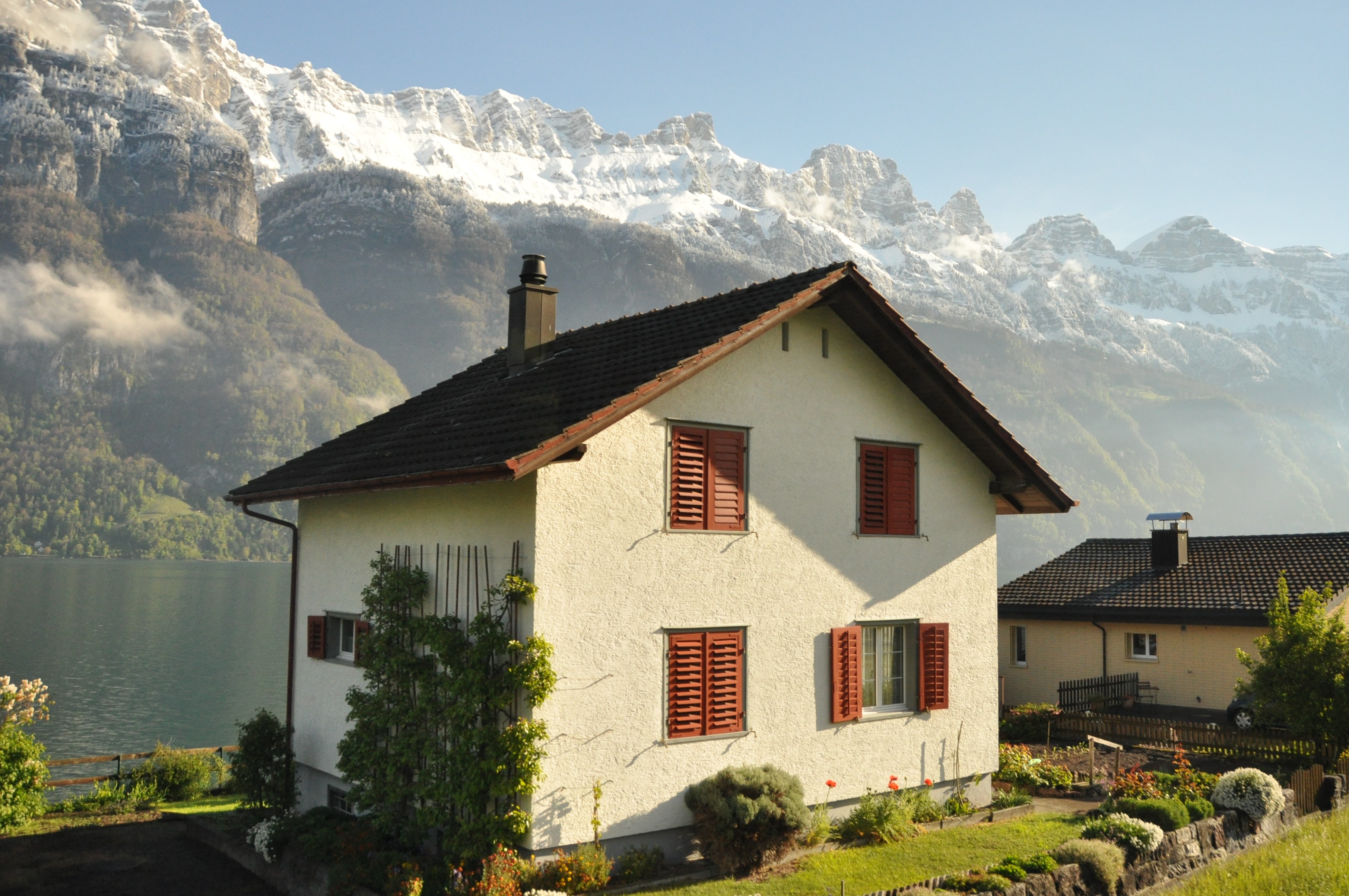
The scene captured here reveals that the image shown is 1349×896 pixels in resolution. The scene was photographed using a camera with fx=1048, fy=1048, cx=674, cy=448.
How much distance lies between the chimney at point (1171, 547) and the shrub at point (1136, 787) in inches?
594

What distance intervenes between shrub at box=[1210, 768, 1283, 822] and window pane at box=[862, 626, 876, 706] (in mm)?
5267

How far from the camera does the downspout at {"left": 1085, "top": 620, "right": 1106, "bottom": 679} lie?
29.6 metres

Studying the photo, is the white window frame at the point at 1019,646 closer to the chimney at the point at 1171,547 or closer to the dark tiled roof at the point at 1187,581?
the dark tiled roof at the point at 1187,581

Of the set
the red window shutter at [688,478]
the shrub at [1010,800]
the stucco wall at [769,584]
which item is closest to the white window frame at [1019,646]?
the shrub at [1010,800]

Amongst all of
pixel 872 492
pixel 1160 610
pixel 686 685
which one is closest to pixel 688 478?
pixel 686 685

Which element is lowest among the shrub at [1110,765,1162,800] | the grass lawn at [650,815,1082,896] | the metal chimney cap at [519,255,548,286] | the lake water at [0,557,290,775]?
the lake water at [0,557,290,775]

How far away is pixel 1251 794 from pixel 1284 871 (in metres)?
2.24

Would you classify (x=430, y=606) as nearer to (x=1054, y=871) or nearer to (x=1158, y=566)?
(x=1054, y=871)

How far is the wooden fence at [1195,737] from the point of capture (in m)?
21.0

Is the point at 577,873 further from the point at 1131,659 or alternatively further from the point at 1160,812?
the point at 1131,659

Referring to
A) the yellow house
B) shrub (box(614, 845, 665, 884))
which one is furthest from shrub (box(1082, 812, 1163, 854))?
the yellow house

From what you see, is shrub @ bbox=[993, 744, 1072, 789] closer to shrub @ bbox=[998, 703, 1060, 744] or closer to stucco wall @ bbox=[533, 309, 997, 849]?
stucco wall @ bbox=[533, 309, 997, 849]

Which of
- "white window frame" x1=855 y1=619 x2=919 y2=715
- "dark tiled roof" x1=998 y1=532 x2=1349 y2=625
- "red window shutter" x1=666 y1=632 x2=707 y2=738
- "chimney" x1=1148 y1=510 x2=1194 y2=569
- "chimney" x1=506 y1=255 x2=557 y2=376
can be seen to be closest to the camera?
"red window shutter" x1=666 y1=632 x2=707 y2=738

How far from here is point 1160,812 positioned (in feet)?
45.3
